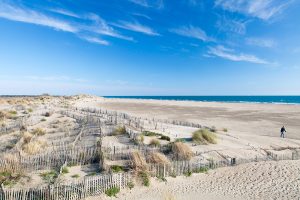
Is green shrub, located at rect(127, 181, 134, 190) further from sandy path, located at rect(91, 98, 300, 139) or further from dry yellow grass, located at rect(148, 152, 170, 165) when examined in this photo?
sandy path, located at rect(91, 98, 300, 139)

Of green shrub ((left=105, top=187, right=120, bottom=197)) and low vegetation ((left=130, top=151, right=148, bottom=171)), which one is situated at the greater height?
low vegetation ((left=130, top=151, right=148, bottom=171))

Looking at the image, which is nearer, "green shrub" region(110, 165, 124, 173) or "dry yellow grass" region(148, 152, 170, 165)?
"green shrub" region(110, 165, 124, 173)

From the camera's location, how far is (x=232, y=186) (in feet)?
44.5

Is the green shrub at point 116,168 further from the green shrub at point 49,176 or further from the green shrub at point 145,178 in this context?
the green shrub at point 49,176

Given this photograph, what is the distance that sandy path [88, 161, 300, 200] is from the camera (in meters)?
12.4

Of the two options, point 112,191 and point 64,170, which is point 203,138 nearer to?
point 112,191

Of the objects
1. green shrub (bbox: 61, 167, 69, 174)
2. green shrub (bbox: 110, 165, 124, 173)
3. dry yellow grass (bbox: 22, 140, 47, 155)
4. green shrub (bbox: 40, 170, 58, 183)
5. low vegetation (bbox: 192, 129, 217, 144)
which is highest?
low vegetation (bbox: 192, 129, 217, 144)

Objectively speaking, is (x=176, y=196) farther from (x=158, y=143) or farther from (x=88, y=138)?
(x=88, y=138)

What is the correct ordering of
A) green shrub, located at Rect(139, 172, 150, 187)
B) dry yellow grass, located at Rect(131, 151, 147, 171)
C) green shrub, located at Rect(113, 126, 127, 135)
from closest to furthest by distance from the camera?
green shrub, located at Rect(139, 172, 150, 187)
dry yellow grass, located at Rect(131, 151, 147, 171)
green shrub, located at Rect(113, 126, 127, 135)

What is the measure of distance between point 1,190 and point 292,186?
1292 cm

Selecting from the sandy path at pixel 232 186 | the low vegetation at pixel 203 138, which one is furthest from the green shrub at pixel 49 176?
the low vegetation at pixel 203 138

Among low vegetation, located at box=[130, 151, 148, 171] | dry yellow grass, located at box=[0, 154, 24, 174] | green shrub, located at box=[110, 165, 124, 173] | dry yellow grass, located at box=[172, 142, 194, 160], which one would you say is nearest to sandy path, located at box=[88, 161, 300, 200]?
low vegetation, located at box=[130, 151, 148, 171]

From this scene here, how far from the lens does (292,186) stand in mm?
13414

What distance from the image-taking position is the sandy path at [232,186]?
12383mm
